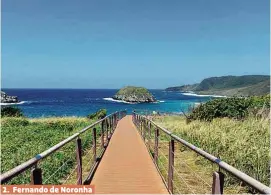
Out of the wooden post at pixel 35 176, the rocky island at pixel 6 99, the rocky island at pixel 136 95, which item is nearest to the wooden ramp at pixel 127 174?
the wooden post at pixel 35 176

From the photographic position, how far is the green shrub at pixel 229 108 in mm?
17562

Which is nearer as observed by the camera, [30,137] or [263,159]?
[263,159]

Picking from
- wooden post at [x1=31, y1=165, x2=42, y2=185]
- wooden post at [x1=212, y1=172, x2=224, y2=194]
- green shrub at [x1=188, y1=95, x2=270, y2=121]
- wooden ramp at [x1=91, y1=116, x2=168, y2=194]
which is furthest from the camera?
green shrub at [x1=188, y1=95, x2=270, y2=121]

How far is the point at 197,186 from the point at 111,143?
5.80 meters

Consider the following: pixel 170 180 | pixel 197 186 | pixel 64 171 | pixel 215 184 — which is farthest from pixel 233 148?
pixel 215 184

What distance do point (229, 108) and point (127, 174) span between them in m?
12.1

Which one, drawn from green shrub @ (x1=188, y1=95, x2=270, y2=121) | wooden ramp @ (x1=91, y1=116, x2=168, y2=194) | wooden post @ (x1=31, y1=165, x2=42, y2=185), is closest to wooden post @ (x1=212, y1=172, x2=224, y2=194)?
wooden post @ (x1=31, y1=165, x2=42, y2=185)

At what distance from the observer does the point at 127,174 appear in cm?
731

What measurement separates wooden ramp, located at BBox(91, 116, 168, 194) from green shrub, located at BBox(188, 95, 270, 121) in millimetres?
8779

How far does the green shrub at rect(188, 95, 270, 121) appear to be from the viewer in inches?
691

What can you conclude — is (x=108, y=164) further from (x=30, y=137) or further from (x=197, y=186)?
(x=30, y=137)

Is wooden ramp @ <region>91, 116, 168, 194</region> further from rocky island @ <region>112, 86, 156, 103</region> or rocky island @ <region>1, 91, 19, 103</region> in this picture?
rocky island @ <region>112, 86, 156, 103</region>

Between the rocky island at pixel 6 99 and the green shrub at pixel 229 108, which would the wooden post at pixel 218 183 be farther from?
the rocky island at pixel 6 99

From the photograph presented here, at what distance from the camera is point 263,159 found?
23.4ft
